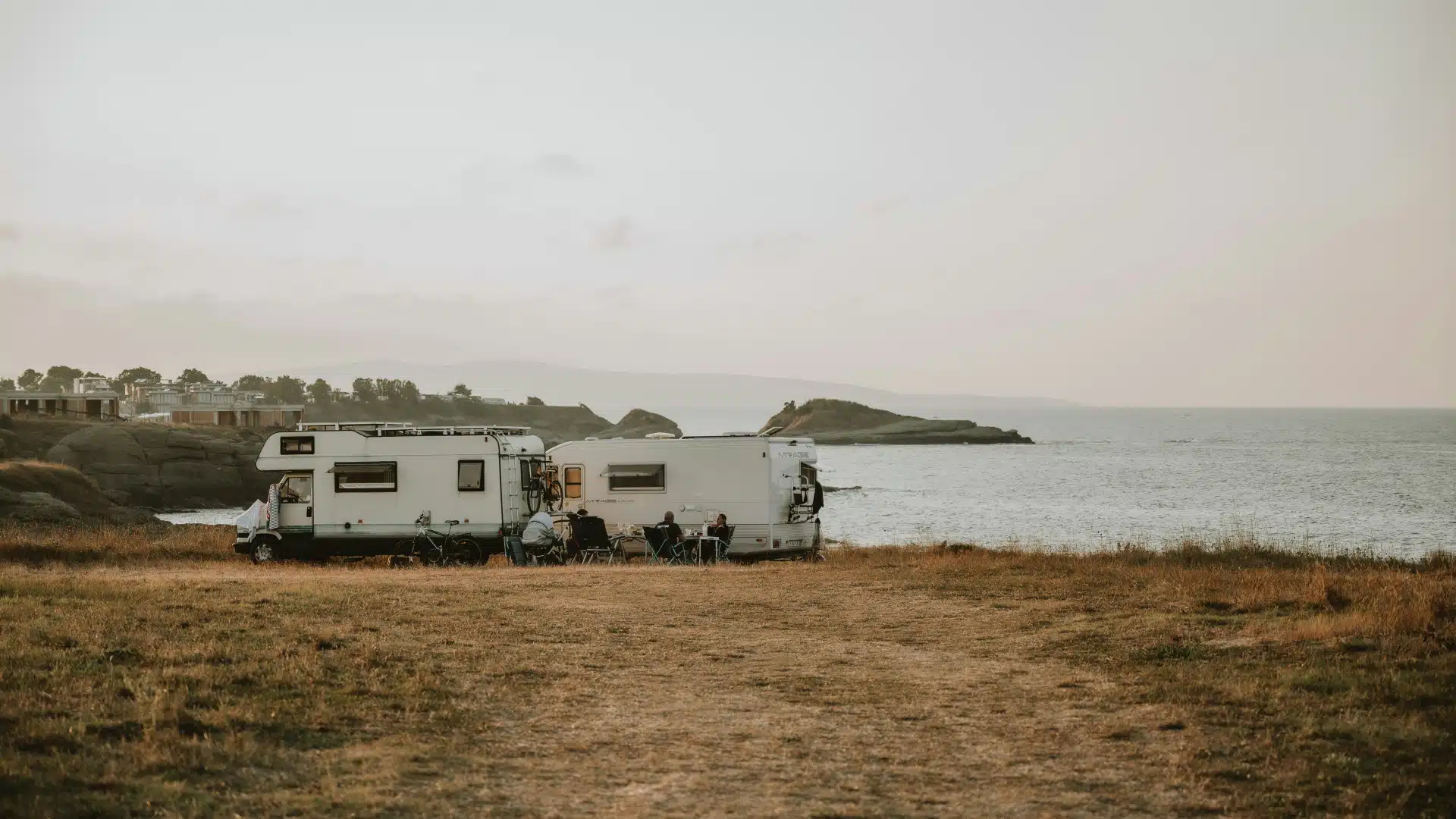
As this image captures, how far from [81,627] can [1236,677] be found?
1051cm

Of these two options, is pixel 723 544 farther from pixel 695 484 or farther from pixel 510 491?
pixel 510 491

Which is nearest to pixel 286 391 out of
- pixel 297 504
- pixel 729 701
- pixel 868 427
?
pixel 868 427

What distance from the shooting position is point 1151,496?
217ft

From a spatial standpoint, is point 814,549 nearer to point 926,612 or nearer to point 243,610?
point 926,612

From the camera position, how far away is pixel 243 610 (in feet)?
46.3

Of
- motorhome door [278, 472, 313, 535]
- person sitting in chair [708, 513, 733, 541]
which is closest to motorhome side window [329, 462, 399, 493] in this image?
motorhome door [278, 472, 313, 535]

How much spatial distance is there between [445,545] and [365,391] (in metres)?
164

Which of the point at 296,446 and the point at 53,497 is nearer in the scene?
the point at 296,446

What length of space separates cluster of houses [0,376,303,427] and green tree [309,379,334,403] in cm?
5074

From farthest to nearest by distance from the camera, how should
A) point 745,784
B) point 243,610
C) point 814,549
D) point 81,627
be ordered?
point 814,549 < point 243,610 < point 81,627 < point 745,784

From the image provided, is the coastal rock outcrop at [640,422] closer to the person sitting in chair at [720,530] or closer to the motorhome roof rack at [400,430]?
the motorhome roof rack at [400,430]

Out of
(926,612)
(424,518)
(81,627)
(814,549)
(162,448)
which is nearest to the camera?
(81,627)

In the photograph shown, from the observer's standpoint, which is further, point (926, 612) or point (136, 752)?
point (926, 612)

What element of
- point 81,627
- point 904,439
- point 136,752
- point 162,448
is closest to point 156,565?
point 81,627
